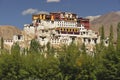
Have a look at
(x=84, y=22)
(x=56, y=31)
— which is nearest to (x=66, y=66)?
(x=56, y=31)

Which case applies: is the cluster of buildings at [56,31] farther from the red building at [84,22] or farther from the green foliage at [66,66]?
the green foliage at [66,66]

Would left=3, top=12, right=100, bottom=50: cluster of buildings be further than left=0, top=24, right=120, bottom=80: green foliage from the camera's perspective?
Yes

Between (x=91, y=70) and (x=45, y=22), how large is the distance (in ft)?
281

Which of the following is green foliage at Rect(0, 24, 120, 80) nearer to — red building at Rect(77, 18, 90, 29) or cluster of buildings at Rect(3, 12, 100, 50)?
cluster of buildings at Rect(3, 12, 100, 50)

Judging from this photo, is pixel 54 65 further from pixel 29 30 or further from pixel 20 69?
pixel 29 30

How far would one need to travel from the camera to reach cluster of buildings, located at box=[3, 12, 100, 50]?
142 m

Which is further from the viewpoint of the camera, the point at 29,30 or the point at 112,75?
the point at 29,30

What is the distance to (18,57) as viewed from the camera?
70938 millimetres

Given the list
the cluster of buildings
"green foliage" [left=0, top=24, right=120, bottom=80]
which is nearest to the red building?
the cluster of buildings

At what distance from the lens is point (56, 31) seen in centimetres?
14262

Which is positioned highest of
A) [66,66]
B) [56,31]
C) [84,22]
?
[84,22]

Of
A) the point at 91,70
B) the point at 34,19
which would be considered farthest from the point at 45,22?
the point at 91,70

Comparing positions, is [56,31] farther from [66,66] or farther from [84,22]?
[66,66]

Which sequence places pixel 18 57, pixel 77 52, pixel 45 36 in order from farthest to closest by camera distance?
pixel 45 36 → pixel 18 57 → pixel 77 52
